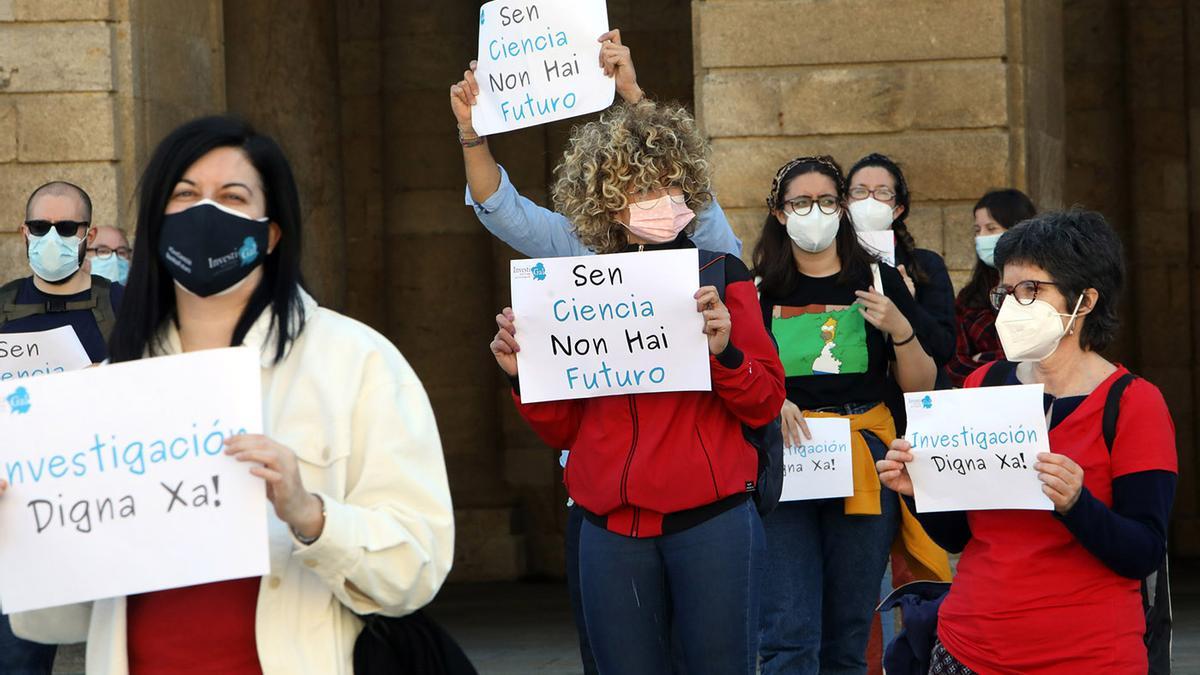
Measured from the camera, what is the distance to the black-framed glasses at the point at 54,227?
20.7 feet

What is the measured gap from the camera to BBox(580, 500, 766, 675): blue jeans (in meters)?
4.51

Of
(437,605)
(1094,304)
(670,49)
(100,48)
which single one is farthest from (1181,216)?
(1094,304)

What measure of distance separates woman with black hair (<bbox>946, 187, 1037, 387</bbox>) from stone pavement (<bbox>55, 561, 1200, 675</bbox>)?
6.20 ft

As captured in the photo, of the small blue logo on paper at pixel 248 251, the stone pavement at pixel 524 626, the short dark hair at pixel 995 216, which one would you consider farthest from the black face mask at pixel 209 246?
the stone pavement at pixel 524 626

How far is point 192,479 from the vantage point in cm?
302

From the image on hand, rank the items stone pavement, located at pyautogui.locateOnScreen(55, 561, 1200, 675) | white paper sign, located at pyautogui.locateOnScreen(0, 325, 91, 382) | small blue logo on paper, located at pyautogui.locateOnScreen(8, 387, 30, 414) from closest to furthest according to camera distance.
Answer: small blue logo on paper, located at pyautogui.locateOnScreen(8, 387, 30, 414) → white paper sign, located at pyautogui.locateOnScreen(0, 325, 91, 382) → stone pavement, located at pyautogui.locateOnScreen(55, 561, 1200, 675)

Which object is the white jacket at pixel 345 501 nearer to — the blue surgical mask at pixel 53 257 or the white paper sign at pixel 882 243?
the blue surgical mask at pixel 53 257

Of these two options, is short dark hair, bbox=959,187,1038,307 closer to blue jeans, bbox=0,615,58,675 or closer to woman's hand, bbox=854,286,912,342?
woman's hand, bbox=854,286,912,342

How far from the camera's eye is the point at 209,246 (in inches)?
122

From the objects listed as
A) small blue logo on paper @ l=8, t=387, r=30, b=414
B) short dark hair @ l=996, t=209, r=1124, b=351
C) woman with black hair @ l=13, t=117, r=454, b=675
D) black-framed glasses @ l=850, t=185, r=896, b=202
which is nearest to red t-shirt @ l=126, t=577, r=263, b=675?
woman with black hair @ l=13, t=117, r=454, b=675

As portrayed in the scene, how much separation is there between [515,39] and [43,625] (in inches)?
120

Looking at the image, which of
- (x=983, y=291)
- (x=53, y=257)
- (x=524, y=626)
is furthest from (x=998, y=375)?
(x=524, y=626)

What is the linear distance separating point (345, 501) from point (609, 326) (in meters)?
1.66

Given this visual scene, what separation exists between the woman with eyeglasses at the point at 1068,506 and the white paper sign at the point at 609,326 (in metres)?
0.56
